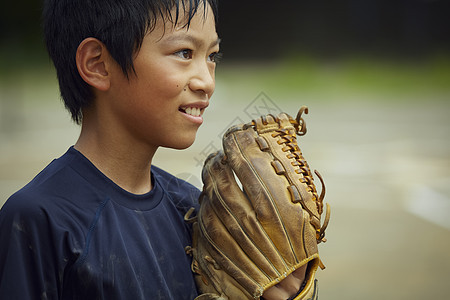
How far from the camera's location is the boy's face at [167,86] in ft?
3.55

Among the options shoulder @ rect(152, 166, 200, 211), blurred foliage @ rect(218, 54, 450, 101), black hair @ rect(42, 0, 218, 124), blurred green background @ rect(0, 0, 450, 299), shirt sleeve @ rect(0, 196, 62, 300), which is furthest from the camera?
blurred foliage @ rect(218, 54, 450, 101)

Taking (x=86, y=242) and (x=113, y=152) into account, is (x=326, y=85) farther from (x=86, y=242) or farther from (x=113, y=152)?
(x=86, y=242)

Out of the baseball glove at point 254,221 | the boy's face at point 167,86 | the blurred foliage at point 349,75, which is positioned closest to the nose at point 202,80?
the boy's face at point 167,86

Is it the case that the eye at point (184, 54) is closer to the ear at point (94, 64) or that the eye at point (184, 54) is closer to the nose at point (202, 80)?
the nose at point (202, 80)

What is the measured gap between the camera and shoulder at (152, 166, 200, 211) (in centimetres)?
131

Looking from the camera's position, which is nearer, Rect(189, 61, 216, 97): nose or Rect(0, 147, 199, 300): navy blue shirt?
Rect(0, 147, 199, 300): navy blue shirt

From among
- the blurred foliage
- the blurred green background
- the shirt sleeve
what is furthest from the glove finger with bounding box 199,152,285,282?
the blurred foliage

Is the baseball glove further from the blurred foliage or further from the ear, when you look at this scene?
the blurred foliage

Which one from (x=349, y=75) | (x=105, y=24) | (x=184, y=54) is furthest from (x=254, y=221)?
(x=349, y=75)

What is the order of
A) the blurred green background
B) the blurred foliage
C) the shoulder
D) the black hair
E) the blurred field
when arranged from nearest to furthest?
1. the black hair
2. the shoulder
3. the blurred field
4. the blurred green background
5. the blurred foliage

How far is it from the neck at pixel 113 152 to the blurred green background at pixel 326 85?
212 inches

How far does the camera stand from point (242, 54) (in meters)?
9.38

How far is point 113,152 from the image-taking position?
1.14 m

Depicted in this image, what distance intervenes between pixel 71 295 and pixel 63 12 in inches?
21.3
